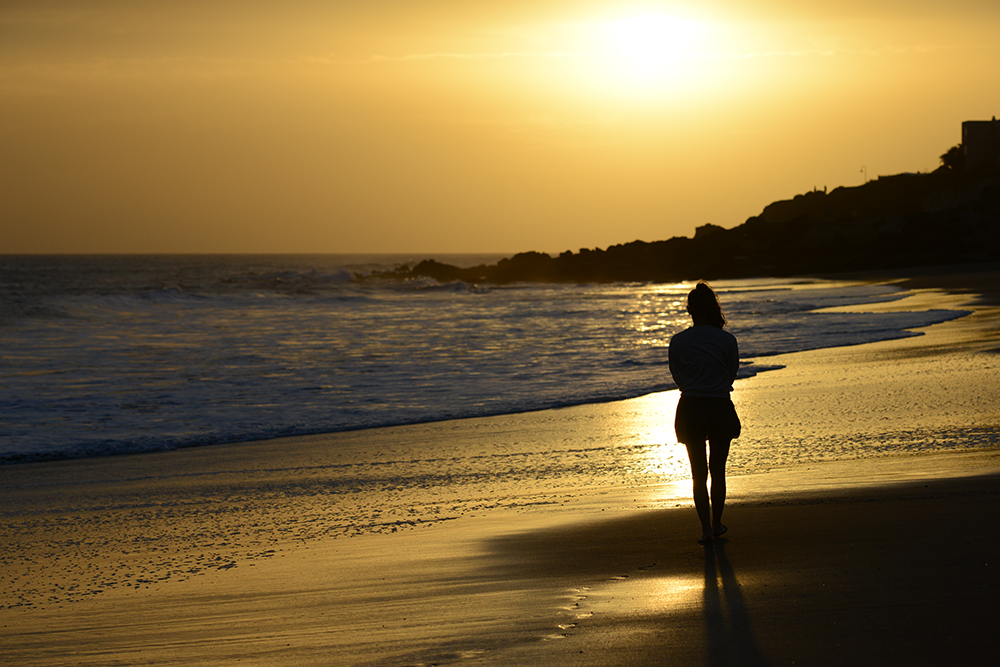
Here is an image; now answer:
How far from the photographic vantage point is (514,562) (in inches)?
187

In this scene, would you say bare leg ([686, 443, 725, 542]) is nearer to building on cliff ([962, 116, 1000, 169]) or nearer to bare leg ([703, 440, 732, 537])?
bare leg ([703, 440, 732, 537])

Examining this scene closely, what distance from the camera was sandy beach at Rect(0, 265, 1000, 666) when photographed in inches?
139

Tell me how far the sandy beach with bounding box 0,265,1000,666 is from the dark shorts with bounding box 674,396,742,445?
623 millimetres

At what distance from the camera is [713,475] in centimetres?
500

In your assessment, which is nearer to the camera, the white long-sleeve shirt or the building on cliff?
the white long-sleeve shirt

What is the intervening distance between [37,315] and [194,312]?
523cm

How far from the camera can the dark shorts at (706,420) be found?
4883 mm

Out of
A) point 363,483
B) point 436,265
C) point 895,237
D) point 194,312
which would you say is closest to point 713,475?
point 363,483

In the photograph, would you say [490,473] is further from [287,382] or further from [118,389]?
[118,389]

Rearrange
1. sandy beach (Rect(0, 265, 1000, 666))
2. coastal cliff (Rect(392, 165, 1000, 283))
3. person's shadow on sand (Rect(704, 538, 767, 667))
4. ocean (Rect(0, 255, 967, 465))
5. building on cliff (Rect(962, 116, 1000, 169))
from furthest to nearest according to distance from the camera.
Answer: building on cliff (Rect(962, 116, 1000, 169)) → coastal cliff (Rect(392, 165, 1000, 283)) → ocean (Rect(0, 255, 967, 465)) → sandy beach (Rect(0, 265, 1000, 666)) → person's shadow on sand (Rect(704, 538, 767, 667))

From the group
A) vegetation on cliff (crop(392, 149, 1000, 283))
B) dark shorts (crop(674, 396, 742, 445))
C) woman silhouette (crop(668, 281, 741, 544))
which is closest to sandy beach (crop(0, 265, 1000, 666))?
woman silhouette (crop(668, 281, 741, 544))

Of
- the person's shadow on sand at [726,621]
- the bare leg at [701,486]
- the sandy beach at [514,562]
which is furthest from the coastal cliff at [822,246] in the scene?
the person's shadow on sand at [726,621]

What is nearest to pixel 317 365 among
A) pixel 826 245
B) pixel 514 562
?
pixel 514 562

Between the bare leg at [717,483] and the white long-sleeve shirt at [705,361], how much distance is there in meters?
0.32
